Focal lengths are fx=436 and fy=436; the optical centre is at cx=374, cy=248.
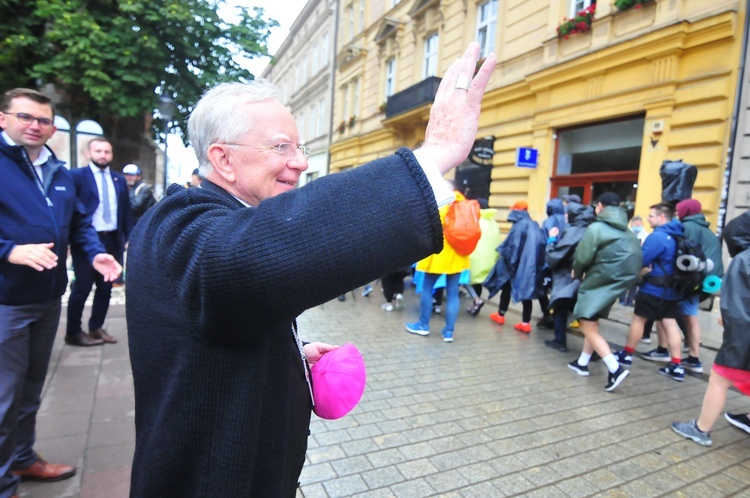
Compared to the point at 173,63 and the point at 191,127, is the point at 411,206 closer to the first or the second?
the point at 191,127

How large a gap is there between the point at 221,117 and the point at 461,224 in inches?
173

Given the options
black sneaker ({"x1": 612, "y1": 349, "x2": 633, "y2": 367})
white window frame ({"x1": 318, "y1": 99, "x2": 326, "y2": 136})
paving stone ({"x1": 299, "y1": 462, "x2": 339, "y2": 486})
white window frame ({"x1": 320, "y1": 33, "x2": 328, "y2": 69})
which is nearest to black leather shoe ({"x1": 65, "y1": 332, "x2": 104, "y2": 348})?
paving stone ({"x1": 299, "y1": 462, "x2": 339, "y2": 486})

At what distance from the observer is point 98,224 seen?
4.73 meters

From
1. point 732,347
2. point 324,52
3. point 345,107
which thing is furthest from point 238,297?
point 324,52

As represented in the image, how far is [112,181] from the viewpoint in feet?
15.7

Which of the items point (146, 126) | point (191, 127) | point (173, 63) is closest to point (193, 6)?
point (173, 63)

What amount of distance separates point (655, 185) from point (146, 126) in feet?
51.6

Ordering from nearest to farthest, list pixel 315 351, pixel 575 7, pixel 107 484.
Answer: pixel 315 351
pixel 107 484
pixel 575 7

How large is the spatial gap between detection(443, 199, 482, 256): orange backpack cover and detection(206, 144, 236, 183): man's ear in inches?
169

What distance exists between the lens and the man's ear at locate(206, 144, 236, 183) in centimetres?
106

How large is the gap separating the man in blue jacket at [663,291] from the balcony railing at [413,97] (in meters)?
9.85

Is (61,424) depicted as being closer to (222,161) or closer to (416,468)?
(416,468)

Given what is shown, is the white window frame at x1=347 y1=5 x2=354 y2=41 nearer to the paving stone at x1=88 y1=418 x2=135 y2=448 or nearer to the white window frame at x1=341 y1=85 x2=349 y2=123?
the white window frame at x1=341 y1=85 x2=349 y2=123

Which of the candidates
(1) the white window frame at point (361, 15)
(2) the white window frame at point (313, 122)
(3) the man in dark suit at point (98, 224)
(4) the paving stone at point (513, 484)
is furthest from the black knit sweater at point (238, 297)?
(2) the white window frame at point (313, 122)
